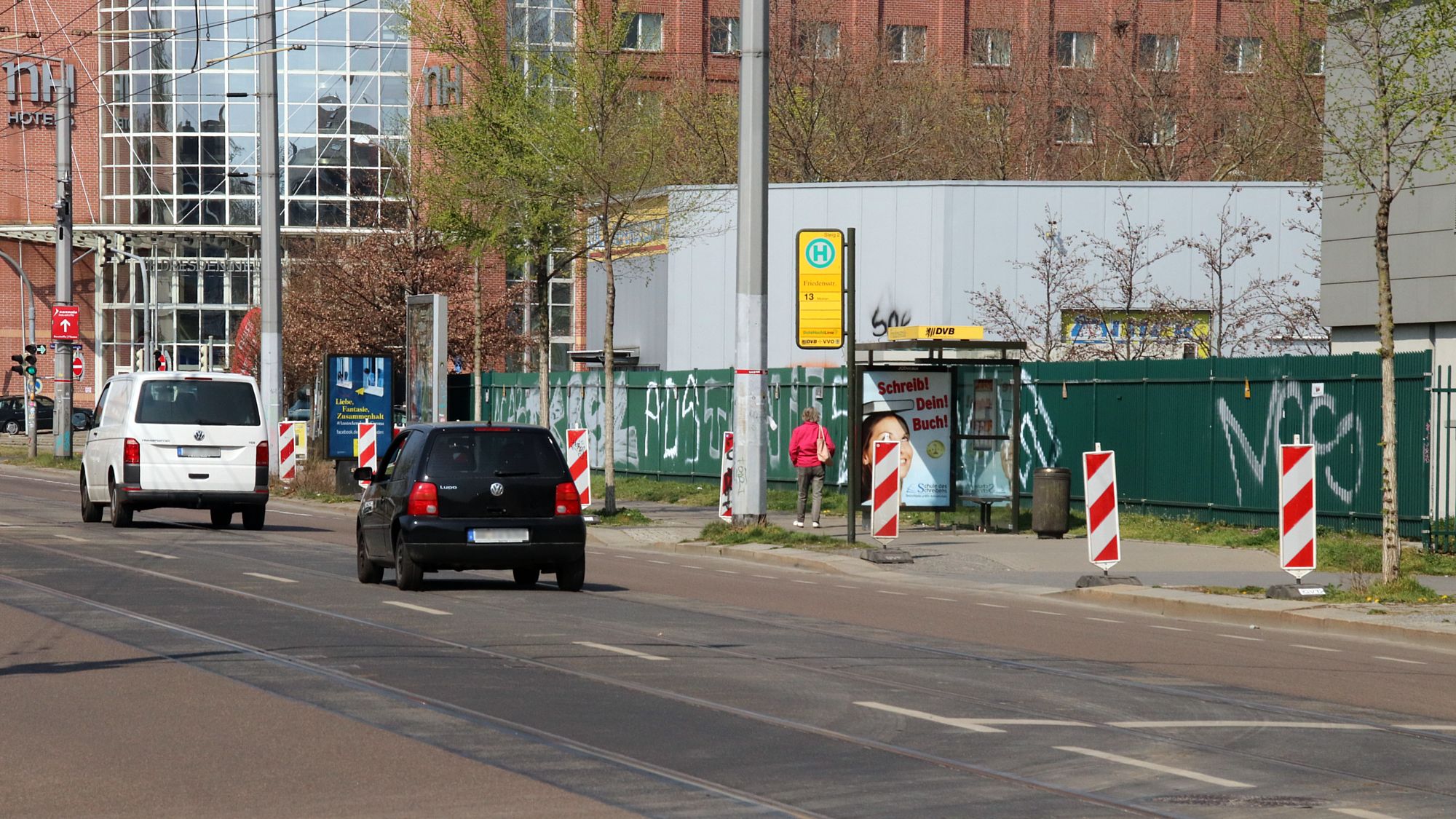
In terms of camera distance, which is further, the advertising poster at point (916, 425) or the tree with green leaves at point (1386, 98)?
the advertising poster at point (916, 425)

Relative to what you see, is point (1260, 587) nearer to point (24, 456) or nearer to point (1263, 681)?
point (1263, 681)

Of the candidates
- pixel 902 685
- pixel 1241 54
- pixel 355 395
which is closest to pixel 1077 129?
pixel 1241 54


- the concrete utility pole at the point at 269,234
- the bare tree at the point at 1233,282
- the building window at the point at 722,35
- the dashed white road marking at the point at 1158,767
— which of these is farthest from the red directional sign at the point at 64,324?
the dashed white road marking at the point at 1158,767

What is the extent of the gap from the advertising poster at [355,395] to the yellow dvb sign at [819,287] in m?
13.3

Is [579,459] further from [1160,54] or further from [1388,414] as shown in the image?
[1160,54]

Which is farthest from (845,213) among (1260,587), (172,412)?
(1260,587)

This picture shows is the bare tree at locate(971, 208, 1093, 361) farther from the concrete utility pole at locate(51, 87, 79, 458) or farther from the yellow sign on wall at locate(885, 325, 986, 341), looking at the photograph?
the concrete utility pole at locate(51, 87, 79, 458)

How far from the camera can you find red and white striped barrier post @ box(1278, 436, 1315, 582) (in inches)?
684

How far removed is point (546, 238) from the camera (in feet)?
102

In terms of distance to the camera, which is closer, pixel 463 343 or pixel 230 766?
pixel 230 766

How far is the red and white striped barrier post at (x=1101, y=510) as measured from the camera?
61.8 feet

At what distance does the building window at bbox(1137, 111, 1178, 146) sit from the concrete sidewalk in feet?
94.0

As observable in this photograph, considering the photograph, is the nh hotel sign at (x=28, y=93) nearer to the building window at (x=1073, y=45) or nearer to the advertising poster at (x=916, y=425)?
the building window at (x=1073, y=45)

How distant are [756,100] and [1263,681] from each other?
1410cm
